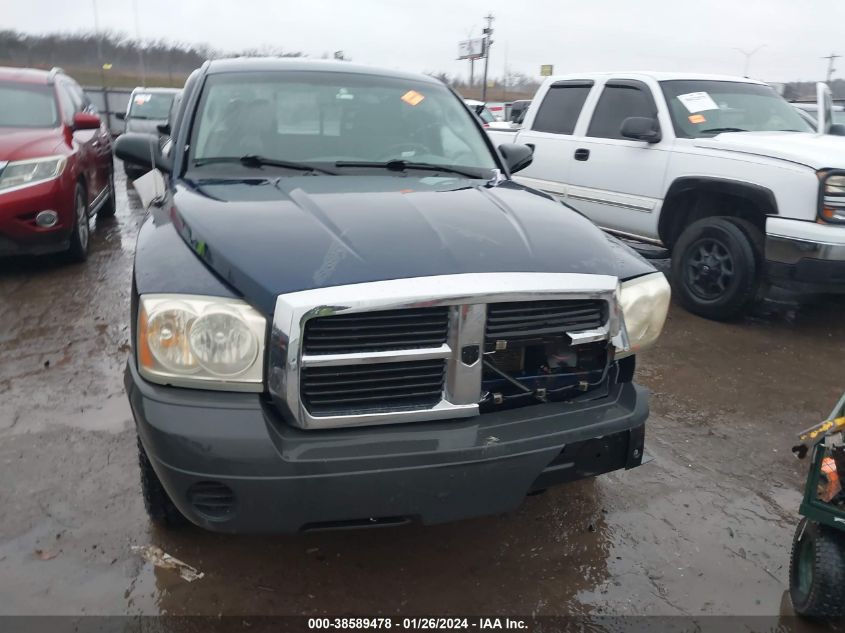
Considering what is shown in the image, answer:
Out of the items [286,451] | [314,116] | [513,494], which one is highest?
[314,116]

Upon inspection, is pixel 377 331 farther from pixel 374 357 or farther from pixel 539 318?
pixel 539 318

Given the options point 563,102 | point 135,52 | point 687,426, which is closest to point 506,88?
point 135,52

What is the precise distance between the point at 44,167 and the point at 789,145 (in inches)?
225

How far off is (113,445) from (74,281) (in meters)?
3.16

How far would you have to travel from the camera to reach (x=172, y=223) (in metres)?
2.70

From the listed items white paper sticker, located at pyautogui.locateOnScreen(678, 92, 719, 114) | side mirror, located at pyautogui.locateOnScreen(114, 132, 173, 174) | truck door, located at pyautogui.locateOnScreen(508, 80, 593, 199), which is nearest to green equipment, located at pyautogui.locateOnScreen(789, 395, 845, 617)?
side mirror, located at pyautogui.locateOnScreen(114, 132, 173, 174)

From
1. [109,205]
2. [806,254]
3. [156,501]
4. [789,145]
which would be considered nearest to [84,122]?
[109,205]

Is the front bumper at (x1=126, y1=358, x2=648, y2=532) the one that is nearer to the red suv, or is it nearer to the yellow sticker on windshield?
the yellow sticker on windshield

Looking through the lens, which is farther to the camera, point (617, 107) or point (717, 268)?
point (617, 107)

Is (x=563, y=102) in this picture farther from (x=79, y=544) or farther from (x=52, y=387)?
(x=79, y=544)

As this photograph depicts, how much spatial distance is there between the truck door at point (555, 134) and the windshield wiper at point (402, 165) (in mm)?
3498

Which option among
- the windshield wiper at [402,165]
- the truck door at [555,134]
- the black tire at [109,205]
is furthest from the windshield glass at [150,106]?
the windshield wiper at [402,165]

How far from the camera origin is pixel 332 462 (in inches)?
78.7

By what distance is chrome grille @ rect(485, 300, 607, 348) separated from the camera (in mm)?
2203
